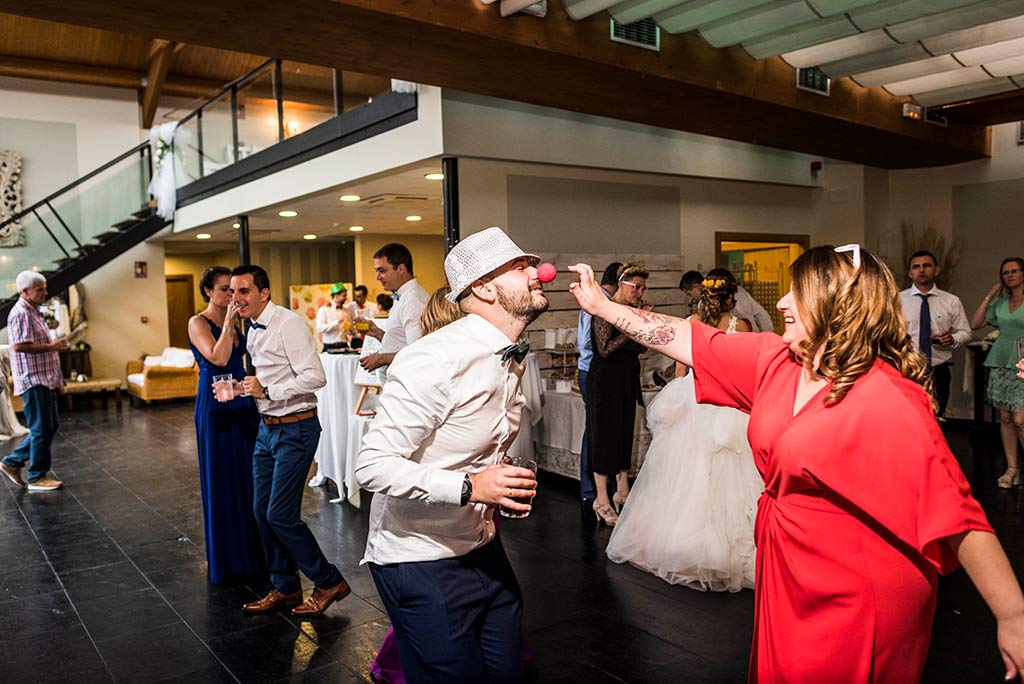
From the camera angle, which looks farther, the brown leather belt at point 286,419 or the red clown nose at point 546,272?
the brown leather belt at point 286,419

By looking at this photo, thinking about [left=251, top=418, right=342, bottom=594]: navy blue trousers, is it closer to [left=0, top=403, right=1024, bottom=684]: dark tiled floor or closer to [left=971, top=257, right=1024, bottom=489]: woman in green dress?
[left=0, top=403, right=1024, bottom=684]: dark tiled floor

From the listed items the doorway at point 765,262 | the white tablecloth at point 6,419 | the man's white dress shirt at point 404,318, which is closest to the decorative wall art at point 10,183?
the white tablecloth at point 6,419

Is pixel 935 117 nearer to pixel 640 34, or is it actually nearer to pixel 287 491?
pixel 640 34

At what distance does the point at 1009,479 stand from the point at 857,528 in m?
5.23

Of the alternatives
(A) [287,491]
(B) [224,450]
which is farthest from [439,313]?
(B) [224,450]

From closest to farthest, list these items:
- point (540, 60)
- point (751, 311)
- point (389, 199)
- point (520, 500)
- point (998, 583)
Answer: point (998, 583) < point (520, 500) < point (540, 60) < point (751, 311) < point (389, 199)

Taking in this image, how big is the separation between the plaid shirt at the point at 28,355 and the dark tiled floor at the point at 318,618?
1.13 m

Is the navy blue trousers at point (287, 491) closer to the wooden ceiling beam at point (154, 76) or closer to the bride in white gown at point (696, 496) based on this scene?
the bride in white gown at point (696, 496)

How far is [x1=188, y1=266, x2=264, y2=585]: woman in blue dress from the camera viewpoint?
13.5 feet

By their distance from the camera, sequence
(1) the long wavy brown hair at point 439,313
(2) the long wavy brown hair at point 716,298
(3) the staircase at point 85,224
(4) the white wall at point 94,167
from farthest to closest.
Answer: (4) the white wall at point 94,167 < (3) the staircase at point 85,224 < (2) the long wavy brown hair at point 716,298 < (1) the long wavy brown hair at point 439,313

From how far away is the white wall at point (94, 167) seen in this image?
44.8ft

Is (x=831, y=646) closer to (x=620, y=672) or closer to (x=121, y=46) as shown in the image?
(x=620, y=672)

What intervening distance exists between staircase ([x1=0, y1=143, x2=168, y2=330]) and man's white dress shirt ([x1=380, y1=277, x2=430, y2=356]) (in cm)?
900

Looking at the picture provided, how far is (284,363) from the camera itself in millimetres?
3682
